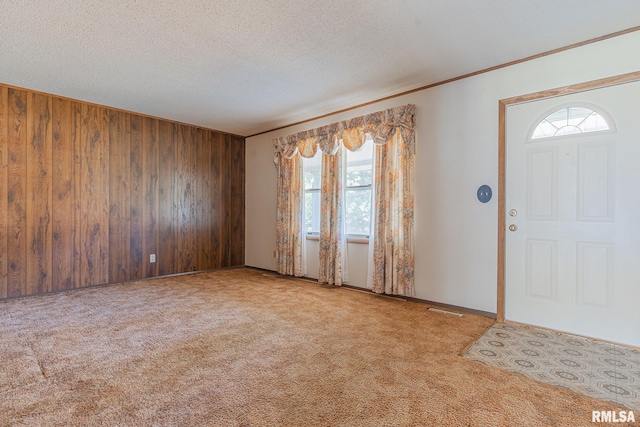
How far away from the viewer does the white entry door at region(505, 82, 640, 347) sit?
2.42 metres

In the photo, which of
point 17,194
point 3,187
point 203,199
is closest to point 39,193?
point 17,194

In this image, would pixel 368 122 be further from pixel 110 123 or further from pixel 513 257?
pixel 110 123

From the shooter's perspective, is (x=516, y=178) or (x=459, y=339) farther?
(x=516, y=178)

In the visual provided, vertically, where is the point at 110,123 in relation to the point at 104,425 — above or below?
above

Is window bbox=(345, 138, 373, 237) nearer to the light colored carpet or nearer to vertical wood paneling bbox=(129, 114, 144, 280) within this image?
the light colored carpet

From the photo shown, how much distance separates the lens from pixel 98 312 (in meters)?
3.15

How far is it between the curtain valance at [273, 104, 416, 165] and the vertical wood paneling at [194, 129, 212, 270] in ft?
4.25

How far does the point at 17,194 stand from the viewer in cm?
367

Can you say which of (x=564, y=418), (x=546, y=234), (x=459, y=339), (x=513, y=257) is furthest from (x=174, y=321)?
(x=546, y=234)

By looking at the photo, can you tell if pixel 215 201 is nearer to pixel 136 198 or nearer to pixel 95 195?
pixel 136 198

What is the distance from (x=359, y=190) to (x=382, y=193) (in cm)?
48

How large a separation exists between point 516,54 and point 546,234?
66.5 inches

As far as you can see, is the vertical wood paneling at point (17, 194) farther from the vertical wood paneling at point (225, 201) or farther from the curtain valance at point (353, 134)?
the curtain valance at point (353, 134)

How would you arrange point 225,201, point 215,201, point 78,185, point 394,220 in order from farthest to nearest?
point 225,201 < point 215,201 < point 78,185 < point 394,220
